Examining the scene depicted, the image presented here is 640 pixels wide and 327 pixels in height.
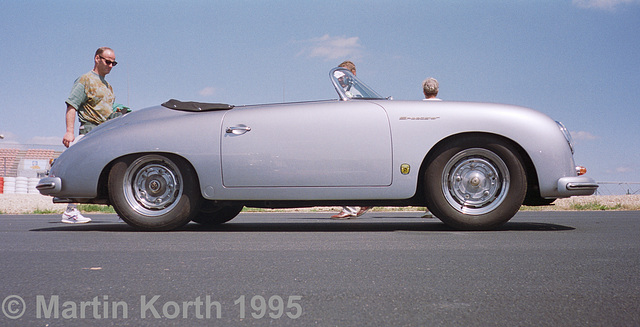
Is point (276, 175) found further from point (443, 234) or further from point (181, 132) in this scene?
point (443, 234)

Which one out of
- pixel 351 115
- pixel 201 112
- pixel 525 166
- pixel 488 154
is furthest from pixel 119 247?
pixel 525 166

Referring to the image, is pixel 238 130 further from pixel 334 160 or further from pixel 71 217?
pixel 71 217

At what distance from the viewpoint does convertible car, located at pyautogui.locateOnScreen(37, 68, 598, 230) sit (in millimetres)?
4961

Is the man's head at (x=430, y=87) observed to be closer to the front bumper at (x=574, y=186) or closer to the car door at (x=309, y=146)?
the car door at (x=309, y=146)

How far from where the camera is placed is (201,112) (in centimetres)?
539

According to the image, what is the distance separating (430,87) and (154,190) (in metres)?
3.32

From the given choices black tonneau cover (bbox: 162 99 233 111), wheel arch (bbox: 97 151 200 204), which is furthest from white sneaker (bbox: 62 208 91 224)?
black tonneau cover (bbox: 162 99 233 111)

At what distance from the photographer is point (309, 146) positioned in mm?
5098

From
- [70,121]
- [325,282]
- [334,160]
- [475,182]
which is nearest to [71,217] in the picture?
[70,121]

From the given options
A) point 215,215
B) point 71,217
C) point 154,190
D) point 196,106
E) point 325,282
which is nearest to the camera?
point 325,282

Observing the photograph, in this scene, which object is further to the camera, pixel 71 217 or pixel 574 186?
pixel 71 217

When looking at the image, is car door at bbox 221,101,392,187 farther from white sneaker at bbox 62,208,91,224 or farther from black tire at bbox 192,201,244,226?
white sneaker at bbox 62,208,91,224

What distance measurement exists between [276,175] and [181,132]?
93 cm

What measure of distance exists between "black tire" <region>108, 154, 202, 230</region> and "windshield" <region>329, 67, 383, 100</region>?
155 cm
